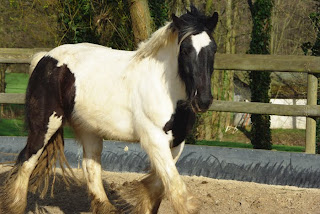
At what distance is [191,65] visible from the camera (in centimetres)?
333

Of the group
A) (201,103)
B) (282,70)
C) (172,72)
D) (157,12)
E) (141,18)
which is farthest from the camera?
(157,12)

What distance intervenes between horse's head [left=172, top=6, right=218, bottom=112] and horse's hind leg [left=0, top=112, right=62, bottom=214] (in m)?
1.53

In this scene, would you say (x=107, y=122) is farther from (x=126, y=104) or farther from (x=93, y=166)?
(x=93, y=166)

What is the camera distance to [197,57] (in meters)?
3.31

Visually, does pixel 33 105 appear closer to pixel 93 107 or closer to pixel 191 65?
pixel 93 107

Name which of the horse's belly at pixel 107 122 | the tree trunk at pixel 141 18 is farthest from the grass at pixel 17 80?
the horse's belly at pixel 107 122

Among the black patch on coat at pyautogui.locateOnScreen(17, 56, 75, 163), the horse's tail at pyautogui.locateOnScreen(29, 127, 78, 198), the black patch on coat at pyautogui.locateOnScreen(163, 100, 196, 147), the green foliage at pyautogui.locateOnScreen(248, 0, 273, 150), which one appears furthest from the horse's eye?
the green foliage at pyautogui.locateOnScreen(248, 0, 273, 150)

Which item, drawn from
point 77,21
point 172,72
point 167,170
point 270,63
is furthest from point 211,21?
point 77,21

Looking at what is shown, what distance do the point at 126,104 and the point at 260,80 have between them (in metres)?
7.83

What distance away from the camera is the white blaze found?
10.9ft

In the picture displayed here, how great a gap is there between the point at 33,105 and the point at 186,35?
1789 millimetres

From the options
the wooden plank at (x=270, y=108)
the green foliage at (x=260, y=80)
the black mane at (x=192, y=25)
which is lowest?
the green foliage at (x=260, y=80)

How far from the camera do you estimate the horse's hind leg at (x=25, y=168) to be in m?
4.41

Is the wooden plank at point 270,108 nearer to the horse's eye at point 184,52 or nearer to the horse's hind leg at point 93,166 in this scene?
the horse's hind leg at point 93,166
